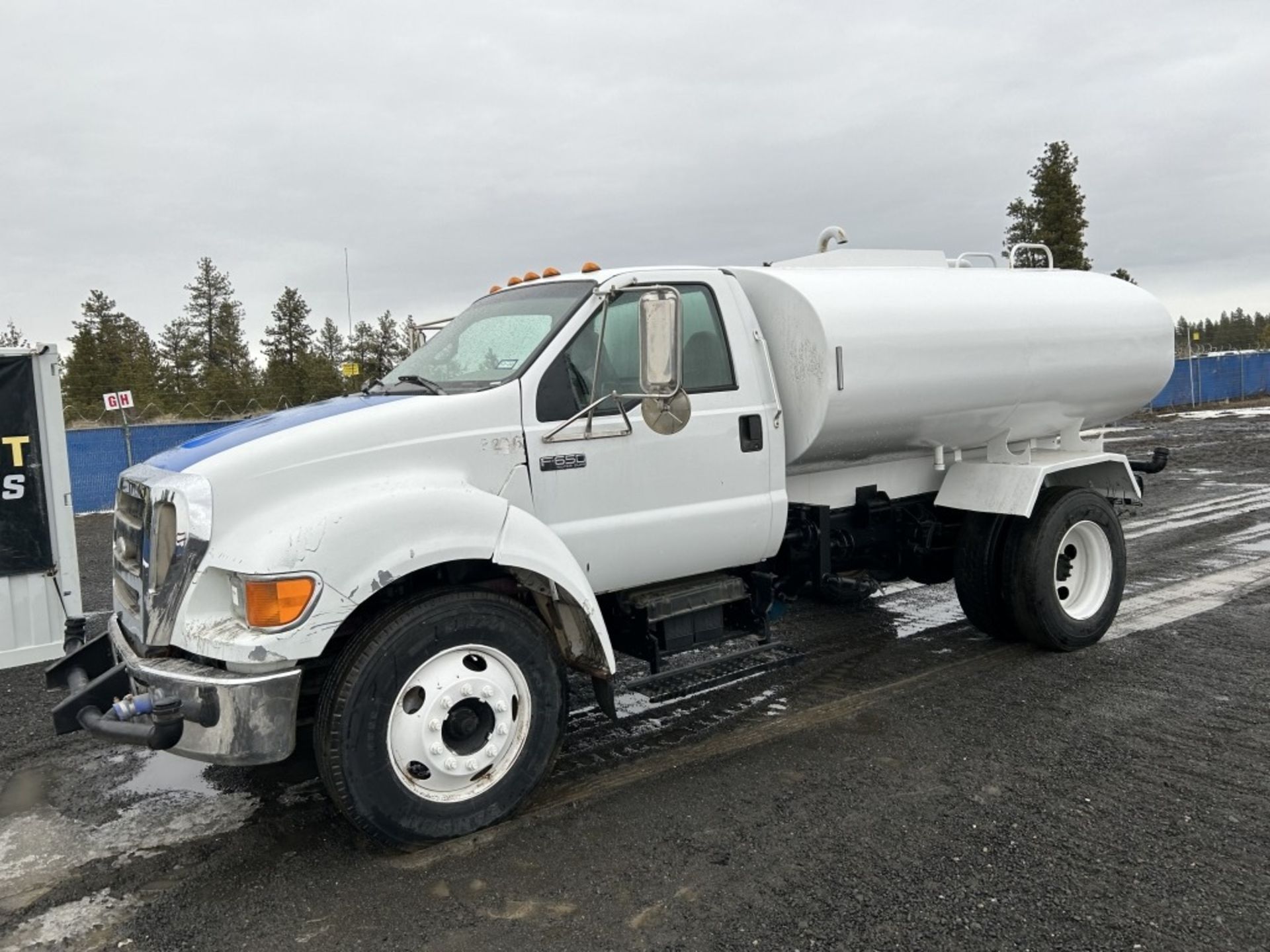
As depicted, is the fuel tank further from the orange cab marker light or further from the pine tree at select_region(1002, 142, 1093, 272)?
the pine tree at select_region(1002, 142, 1093, 272)

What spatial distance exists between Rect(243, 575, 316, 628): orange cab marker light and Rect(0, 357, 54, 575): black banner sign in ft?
11.5

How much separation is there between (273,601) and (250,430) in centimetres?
100

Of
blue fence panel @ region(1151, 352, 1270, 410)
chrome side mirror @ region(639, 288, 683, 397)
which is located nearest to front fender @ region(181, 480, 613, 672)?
chrome side mirror @ region(639, 288, 683, 397)

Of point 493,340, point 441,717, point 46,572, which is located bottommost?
point 441,717

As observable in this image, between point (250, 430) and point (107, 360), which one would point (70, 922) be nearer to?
point (250, 430)

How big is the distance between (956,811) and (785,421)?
215 cm

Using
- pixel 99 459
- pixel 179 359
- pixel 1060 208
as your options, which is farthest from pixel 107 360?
pixel 1060 208

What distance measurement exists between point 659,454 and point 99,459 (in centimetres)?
1736

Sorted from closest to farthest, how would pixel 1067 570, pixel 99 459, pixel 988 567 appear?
1. pixel 988 567
2. pixel 1067 570
3. pixel 99 459

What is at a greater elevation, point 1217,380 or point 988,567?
point 1217,380

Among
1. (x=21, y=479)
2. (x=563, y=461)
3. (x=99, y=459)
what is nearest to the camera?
(x=563, y=461)

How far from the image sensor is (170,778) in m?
4.77

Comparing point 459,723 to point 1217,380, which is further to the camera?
point 1217,380

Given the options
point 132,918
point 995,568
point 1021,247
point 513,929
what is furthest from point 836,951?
point 1021,247
